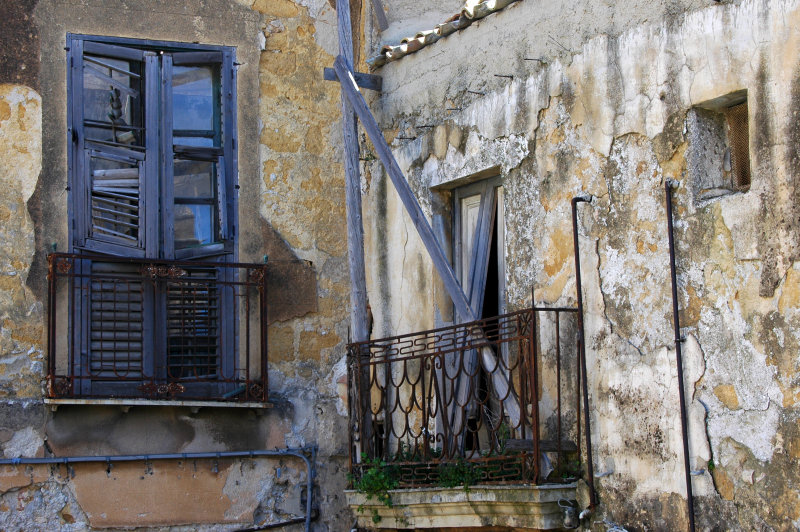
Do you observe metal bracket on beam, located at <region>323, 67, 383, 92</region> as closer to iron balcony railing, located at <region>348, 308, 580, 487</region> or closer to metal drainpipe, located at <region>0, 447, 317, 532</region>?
iron balcony railing, located at <region>348, 308, 580, 487</region>

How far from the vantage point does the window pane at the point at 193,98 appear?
348 inches

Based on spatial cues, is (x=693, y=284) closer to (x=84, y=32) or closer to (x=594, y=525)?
(x=594, y=525)

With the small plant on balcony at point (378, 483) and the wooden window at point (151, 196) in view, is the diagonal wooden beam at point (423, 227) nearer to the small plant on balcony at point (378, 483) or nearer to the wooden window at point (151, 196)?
the small plant on balcony at point (378, 483)

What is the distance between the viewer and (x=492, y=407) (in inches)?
306

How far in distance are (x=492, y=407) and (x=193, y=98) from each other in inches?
121

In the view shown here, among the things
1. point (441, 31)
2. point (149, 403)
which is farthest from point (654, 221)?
point (149, 403)

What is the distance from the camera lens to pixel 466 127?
314 inches

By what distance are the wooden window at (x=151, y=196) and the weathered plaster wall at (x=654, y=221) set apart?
180 cm

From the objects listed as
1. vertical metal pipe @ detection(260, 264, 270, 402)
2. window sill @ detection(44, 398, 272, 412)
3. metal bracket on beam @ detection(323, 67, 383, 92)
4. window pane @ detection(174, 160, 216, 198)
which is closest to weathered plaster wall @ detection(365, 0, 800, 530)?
metal bracket on beam @ detection(323, 67, 383, 92)

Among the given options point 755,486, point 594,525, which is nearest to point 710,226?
point 755,486

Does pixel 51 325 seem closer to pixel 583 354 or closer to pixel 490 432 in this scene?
pixel 490 432

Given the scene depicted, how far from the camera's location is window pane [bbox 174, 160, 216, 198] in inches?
345

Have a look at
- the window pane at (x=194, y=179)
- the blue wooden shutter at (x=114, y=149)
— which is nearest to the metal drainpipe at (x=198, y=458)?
the blue wooden shutter at (x=114, y=149)

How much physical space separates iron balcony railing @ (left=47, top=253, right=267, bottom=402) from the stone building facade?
0.13m
